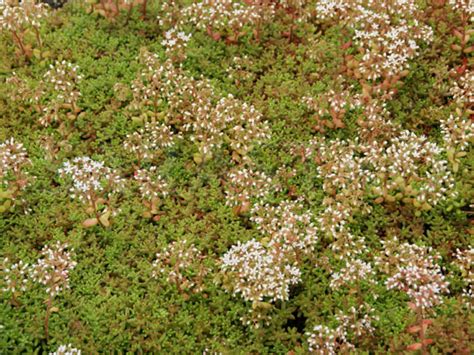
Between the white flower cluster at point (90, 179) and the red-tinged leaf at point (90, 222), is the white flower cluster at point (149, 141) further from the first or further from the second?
the red-tinged leaf at point (90, 222)

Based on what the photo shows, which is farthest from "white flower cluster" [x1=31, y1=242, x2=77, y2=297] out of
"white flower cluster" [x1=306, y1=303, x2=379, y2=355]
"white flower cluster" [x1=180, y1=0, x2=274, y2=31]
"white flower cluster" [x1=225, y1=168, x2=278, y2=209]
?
"white flower cluster" [x1=180, y1=0, x2=274, y2=31]

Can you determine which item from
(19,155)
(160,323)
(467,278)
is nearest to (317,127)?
(467,278)

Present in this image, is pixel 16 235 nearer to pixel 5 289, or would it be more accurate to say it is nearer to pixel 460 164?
pixel 5 289

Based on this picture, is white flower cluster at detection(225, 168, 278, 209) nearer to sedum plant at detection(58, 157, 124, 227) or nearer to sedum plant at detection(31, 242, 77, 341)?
sedum plant at detection(58, 157, 124, 227)

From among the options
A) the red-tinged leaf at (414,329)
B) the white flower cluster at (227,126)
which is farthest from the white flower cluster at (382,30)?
the red-tinged leaf at (414,329)

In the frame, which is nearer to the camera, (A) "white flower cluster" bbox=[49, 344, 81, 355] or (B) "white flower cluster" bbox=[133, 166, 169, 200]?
(A) "white flower cluster" bbox=[49, 344, 81, 355]

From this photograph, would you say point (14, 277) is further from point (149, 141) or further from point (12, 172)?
point (149, 141)
